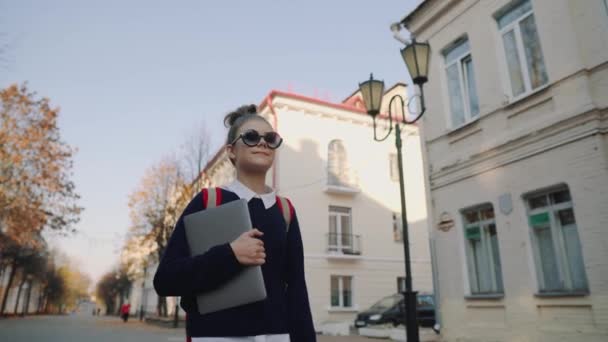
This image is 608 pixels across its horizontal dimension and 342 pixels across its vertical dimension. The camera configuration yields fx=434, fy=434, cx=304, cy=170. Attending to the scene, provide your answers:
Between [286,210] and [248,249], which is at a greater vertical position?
[286,210]

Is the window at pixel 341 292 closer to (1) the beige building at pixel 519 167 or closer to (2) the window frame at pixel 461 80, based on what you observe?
(1) the beige building at pixel 519 167

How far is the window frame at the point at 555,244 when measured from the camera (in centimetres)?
777

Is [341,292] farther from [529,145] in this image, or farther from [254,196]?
[254,196]

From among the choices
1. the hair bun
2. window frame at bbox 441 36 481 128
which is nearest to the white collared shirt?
the hair bun

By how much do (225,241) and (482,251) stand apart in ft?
30.1

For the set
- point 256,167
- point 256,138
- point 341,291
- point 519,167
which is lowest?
point 341,291

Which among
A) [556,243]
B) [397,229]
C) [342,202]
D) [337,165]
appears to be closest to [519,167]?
[556,243]

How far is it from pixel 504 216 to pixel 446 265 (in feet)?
6.87

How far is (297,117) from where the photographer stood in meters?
23.2

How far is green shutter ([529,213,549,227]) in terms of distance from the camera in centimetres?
828

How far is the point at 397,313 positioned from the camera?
17.5 metres

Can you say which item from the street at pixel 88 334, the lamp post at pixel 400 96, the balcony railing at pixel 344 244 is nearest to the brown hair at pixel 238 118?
the lamp post at pixel 400 96

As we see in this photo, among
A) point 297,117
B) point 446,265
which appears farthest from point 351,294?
point 446,265

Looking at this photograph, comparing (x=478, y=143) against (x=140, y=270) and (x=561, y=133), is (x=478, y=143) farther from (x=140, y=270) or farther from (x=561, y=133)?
(x=140, y=270)
